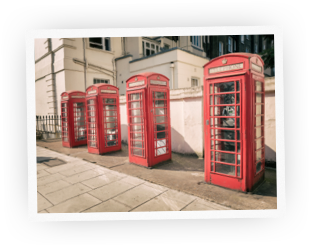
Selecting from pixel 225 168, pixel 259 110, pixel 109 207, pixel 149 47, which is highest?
pixel 149 47

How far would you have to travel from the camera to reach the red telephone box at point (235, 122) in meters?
2.81

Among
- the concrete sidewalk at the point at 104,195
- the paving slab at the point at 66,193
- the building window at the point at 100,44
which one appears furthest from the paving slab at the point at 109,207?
the building window at the point at 100,44

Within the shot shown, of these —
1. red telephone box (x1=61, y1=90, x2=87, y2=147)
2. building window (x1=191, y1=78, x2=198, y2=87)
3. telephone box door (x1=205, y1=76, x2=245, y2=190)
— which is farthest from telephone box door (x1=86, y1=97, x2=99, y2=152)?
building window (x1=191, y1=78, x2=198, y2=87)

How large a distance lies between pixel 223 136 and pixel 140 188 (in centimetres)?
173

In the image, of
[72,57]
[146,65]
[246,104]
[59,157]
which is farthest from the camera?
[146,65]

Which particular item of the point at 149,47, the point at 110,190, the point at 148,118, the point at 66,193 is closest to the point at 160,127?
the point at 148,118

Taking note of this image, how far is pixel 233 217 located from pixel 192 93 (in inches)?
128

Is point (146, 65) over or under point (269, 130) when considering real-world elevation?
over

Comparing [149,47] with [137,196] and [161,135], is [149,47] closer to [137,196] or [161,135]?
[161,135]

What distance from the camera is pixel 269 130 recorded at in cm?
386

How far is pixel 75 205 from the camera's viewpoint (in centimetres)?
287

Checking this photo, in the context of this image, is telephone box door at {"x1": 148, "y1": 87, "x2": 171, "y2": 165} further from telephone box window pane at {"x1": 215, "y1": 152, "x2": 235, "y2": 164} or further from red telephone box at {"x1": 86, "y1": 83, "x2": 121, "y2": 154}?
red telephone box at {"x1": 86, "y1": 83, "x2": 121, "y2": 154}

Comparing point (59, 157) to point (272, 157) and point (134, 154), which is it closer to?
point (134, 154)

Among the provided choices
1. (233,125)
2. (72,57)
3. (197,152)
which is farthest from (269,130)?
(72,57)
